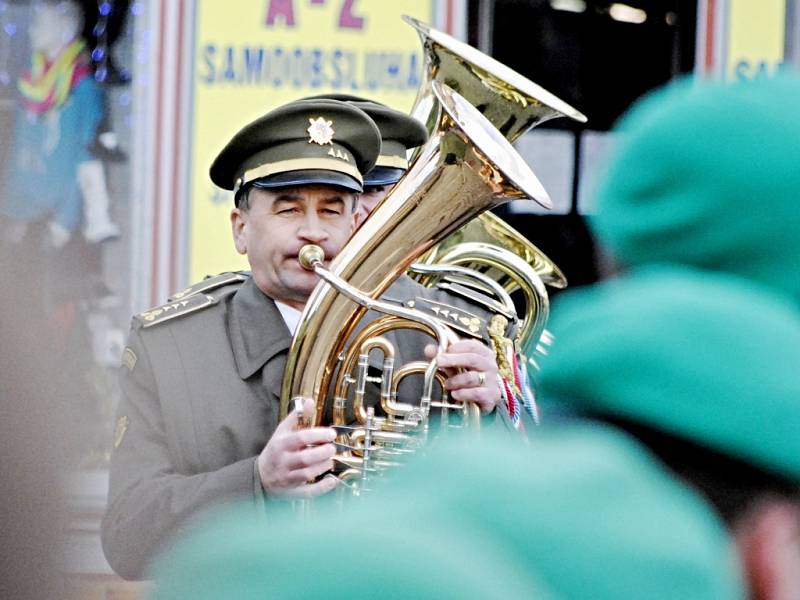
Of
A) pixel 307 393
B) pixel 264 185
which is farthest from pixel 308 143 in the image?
pixel 307 393

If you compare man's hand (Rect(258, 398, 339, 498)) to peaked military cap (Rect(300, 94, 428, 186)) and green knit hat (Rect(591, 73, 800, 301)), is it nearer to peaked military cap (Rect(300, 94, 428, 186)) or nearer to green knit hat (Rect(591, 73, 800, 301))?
peaked military cap (Rect(300, 94, 428, 186))

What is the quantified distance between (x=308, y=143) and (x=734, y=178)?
1994 mm

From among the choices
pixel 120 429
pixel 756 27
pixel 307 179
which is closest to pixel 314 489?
pixel 120 429

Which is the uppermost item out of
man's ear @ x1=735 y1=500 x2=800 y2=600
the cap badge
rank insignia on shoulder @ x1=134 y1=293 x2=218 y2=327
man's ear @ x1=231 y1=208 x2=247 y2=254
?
the cap badge

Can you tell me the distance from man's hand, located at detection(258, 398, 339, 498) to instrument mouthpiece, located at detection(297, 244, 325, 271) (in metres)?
0.35

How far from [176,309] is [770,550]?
81.4 inches

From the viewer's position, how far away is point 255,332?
281cm

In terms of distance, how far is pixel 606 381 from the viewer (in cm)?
85

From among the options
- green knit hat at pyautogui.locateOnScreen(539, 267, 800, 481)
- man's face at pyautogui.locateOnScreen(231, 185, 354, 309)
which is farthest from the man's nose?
green knit hat at pyautogui.locateOnScreen(539, 267, 800, 481)

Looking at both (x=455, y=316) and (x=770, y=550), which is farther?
(x=455, y=316)

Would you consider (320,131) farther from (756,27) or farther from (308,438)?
(756,27)

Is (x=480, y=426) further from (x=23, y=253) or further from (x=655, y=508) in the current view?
(x=655, y=508)

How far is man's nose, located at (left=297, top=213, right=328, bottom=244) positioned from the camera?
9.04ft

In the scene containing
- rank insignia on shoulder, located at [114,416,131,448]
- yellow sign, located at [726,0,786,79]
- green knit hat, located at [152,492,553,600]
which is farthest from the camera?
yellow sign, located at [726,0,786,79]
